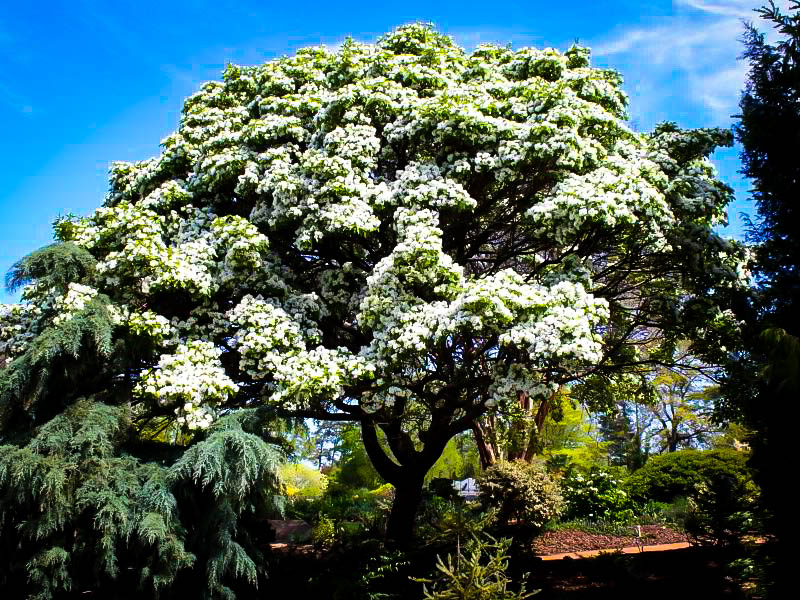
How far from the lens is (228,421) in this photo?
7.80 metres

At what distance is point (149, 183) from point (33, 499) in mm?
5508

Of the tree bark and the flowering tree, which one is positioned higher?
the flowering tree

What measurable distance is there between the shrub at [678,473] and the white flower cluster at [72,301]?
43.5 ft

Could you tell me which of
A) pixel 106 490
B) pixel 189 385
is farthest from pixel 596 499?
pixel 106 490

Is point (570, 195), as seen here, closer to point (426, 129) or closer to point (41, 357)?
point (426, 129)

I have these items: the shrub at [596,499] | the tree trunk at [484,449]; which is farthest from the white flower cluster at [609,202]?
the shrub at [596,499]

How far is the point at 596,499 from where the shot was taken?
14.4 metres

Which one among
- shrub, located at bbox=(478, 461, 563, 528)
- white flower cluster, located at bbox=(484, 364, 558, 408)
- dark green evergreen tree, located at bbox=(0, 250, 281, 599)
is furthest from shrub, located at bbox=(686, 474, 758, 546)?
dark green evergreen tree, located at bbox=(0, 250, 281, 599)

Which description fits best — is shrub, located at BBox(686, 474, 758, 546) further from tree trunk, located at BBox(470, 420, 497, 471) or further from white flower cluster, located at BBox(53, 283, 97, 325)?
white flower cluster, located at BBox(53, 283, 97, 325)

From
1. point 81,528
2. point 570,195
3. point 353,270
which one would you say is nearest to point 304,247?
point 353,270

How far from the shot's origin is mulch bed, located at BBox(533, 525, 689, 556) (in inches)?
448

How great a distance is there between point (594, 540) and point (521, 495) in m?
2.04

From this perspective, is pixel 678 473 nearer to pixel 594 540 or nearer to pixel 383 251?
pixel 594 540

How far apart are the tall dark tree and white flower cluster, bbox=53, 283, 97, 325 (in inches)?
320
